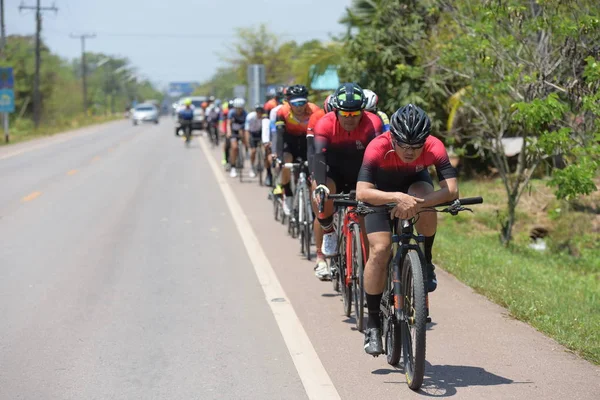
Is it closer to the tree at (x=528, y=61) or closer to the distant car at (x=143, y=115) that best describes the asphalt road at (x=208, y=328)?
the tree at (x=528, y=61)

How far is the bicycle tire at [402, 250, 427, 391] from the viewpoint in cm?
584

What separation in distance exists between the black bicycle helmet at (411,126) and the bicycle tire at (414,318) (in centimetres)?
69

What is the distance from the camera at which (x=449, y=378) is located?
6332 millimetres

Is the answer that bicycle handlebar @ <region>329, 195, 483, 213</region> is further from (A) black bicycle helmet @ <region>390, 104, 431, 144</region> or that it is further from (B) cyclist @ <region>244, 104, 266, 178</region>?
(B) cyclist @ <region>244, 104, 266, 178</region>

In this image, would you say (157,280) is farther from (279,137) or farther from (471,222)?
(471,222)

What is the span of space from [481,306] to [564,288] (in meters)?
2.80

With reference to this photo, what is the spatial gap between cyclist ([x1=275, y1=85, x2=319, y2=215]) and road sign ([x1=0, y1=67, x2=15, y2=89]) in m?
36.0

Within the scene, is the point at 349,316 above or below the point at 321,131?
below

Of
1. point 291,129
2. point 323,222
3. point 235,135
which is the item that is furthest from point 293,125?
point 235,135

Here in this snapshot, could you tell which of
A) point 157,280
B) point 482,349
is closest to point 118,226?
point 157,280

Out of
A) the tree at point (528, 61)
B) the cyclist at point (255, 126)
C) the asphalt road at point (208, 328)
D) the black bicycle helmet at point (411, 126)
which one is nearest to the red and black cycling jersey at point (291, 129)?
the asphalt road at point (208, 328)

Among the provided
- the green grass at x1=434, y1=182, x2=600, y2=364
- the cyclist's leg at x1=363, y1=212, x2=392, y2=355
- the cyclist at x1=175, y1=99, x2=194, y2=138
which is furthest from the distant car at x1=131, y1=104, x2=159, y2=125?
the cyclist's leg at x1=363, y1=212, x2=392, y2=355

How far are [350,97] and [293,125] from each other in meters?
4.61

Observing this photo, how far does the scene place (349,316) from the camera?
8.27 m
